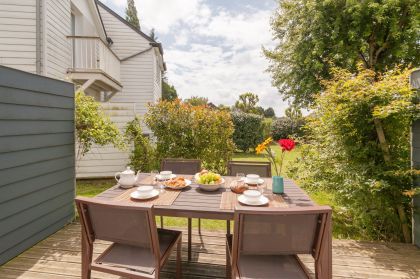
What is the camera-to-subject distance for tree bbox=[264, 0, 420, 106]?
323 inches

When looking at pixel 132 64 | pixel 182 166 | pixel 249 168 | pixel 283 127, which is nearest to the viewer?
pixel 249 168

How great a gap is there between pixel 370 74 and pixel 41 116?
4246mm

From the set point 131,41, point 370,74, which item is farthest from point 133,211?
point 131,41

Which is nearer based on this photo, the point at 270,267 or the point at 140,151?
the point at 270,267

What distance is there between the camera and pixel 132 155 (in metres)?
6.32

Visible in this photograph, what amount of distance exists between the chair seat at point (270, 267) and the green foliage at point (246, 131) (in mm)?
10850

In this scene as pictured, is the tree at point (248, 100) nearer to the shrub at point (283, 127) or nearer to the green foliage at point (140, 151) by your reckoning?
the shrub at point (283, 127)

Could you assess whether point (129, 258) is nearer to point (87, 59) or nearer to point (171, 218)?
point (171, 218)

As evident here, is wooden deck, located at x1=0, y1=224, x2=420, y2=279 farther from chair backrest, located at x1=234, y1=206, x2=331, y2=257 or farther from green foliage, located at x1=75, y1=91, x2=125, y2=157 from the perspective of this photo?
green foliage, located at x1=75, y1=91, x2=125, y2=157

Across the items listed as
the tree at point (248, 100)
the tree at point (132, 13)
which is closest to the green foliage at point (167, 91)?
the tree at point (248, 100)

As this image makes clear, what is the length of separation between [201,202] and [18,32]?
693 centimetres

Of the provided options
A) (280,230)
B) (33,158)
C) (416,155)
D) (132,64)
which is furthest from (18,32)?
(416,155)

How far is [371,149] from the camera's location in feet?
10.3

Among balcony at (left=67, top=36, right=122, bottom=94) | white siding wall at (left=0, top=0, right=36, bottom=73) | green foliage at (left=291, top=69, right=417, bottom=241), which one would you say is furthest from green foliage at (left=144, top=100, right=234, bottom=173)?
white siding wall at (left=0, top=0, right=36, bottom=73)
